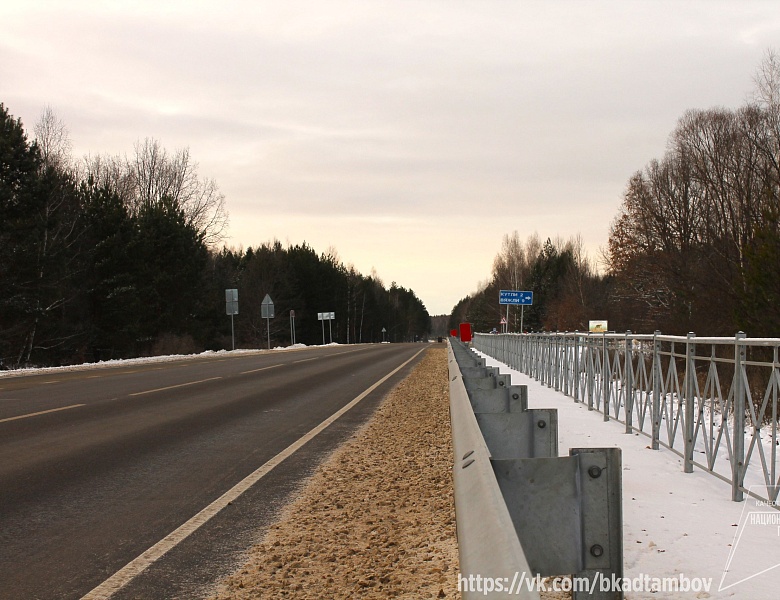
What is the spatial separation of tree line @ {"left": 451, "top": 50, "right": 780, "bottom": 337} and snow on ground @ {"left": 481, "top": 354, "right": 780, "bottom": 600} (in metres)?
16.0

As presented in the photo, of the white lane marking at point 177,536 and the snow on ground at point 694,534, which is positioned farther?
the white lane marking at point 177,536

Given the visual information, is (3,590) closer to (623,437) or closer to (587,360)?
(623,437)

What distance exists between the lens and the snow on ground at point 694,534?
4094 mm

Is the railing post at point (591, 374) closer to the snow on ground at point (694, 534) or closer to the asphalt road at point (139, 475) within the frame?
the asphalt road at point (139, 475)

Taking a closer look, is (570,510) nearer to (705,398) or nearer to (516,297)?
(705,398)

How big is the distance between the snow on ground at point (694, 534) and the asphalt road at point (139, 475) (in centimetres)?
253

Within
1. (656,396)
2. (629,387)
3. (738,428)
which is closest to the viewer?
(738,428)

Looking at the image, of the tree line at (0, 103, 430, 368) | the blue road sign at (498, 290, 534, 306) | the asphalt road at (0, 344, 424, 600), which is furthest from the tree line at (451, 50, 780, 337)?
the tree line at (0, 103, 430, 368)

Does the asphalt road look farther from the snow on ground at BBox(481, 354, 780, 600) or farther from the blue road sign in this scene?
the blue road sign

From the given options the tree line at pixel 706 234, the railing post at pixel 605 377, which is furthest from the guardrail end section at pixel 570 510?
the tree line at pixel 706 234

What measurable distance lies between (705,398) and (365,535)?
11.9 feet

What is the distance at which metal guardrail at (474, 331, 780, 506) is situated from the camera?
602 centimetres

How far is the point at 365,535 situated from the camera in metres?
5.26

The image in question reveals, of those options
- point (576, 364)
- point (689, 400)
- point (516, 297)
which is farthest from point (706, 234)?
point (689, 400)
